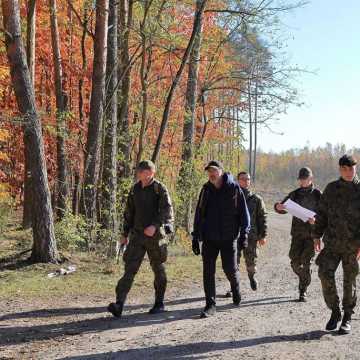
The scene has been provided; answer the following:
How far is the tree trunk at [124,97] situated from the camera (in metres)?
13.3

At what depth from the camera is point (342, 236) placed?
6277 mm

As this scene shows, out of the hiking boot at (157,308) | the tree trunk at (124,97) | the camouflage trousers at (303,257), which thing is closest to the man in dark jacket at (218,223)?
the hiking boot at (157,308)

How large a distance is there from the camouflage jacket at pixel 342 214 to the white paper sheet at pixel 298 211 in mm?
1441

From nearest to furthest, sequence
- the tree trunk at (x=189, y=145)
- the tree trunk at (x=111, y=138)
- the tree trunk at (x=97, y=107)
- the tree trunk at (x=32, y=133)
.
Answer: the tree trunk at (x=32, y=133), the tree trunk at (x=111, y=138), the tree trunk at (x=97, y=107), the tree trunk at (x=189, y=145)

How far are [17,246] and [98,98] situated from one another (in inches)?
166

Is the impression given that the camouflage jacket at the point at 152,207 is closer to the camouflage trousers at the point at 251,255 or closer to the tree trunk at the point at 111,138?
the camouflage trousers at the point at 251,255

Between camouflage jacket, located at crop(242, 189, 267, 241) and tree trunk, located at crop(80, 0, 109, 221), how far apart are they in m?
4.64

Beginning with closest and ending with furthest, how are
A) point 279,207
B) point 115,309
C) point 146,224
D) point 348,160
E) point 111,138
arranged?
point 348,160
point 115,309
point 146,224
point 279,207
point 111,138

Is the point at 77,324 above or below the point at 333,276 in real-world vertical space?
below

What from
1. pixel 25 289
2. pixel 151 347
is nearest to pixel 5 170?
pixel 25 289

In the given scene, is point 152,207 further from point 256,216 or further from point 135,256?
point 256,216

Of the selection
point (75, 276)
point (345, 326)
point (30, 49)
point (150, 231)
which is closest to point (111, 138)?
point (75, 276)

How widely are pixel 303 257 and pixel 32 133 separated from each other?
19.5 ft

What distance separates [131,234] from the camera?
A: 7656 millimetres
